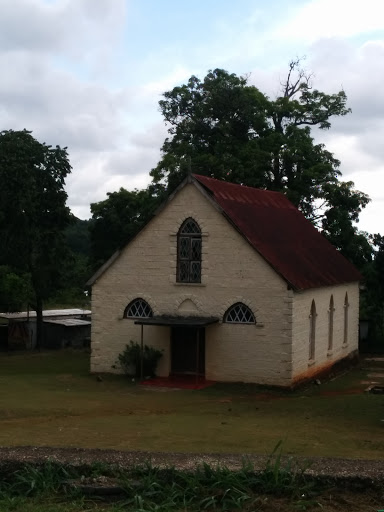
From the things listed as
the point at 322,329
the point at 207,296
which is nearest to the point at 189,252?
the point at 207,296

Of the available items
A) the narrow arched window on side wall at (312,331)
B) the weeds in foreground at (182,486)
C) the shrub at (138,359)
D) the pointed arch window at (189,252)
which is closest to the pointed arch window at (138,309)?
the shrub at (138,359)

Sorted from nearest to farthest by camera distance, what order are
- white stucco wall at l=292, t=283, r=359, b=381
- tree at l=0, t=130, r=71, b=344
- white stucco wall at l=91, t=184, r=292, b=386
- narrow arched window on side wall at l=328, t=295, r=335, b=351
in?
white stucco wall at l=91, t=184, r=292, b=386
white stucco wall at l=292, t=283, r=359, b=381
narrow arched window on side wall at l=328, t=295, r=335, b=351
tree at l=0, t=130, r=71, b=344

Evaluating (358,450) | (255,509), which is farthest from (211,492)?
(358,450)

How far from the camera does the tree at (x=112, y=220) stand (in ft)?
134

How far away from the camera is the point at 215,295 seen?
25.1m

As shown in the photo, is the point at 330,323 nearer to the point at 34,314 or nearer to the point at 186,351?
the point at 186,351

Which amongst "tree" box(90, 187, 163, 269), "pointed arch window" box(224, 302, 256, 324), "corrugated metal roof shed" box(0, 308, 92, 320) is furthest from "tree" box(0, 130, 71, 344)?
"pointed arch window" box(224, 302, 256, 324)

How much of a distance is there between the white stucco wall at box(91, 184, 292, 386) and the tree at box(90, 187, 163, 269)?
1408 centimetres

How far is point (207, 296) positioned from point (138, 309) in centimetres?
270

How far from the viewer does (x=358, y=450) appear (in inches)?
567

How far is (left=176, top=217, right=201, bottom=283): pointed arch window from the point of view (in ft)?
83.5

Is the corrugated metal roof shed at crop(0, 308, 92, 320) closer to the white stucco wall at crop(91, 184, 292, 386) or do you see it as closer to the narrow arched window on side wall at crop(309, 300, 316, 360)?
the white stucco wall at crop(91, 184, 292, 386)

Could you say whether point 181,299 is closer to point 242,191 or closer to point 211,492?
point 242,191

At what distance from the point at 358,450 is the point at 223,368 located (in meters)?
10.7
